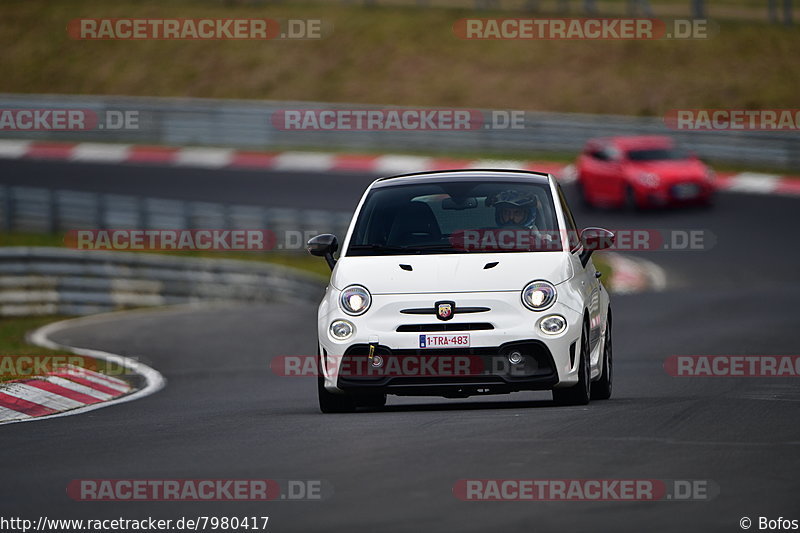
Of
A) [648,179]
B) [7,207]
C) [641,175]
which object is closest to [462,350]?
[648,179]

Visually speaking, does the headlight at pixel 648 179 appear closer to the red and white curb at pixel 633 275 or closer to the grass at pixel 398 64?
the red and white curb at pixel 633 275

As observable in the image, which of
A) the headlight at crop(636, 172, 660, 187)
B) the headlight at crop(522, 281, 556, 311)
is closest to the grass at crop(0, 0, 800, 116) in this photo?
the headlight at crop(636, 172, 660, 187)

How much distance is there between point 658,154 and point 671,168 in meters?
0.54

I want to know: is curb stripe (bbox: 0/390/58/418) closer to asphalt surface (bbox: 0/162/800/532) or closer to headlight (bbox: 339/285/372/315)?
asphalt surface (bbox: 0/162/800/532)

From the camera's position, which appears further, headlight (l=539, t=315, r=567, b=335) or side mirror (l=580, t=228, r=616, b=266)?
side mirror (l=580, t=228, r=616, b=266)

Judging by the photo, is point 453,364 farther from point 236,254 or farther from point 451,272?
point 236,254

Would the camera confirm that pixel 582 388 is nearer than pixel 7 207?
Yes

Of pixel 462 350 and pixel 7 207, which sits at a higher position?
pixel 7 207

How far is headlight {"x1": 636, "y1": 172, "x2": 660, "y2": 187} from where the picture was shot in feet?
101

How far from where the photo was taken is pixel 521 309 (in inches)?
412

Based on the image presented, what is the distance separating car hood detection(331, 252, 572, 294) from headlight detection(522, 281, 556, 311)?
53 millimetres

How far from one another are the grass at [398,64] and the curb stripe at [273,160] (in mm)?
6059

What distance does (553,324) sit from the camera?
10477 millimetres

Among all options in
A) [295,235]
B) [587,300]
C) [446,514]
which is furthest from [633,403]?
[295,235]
